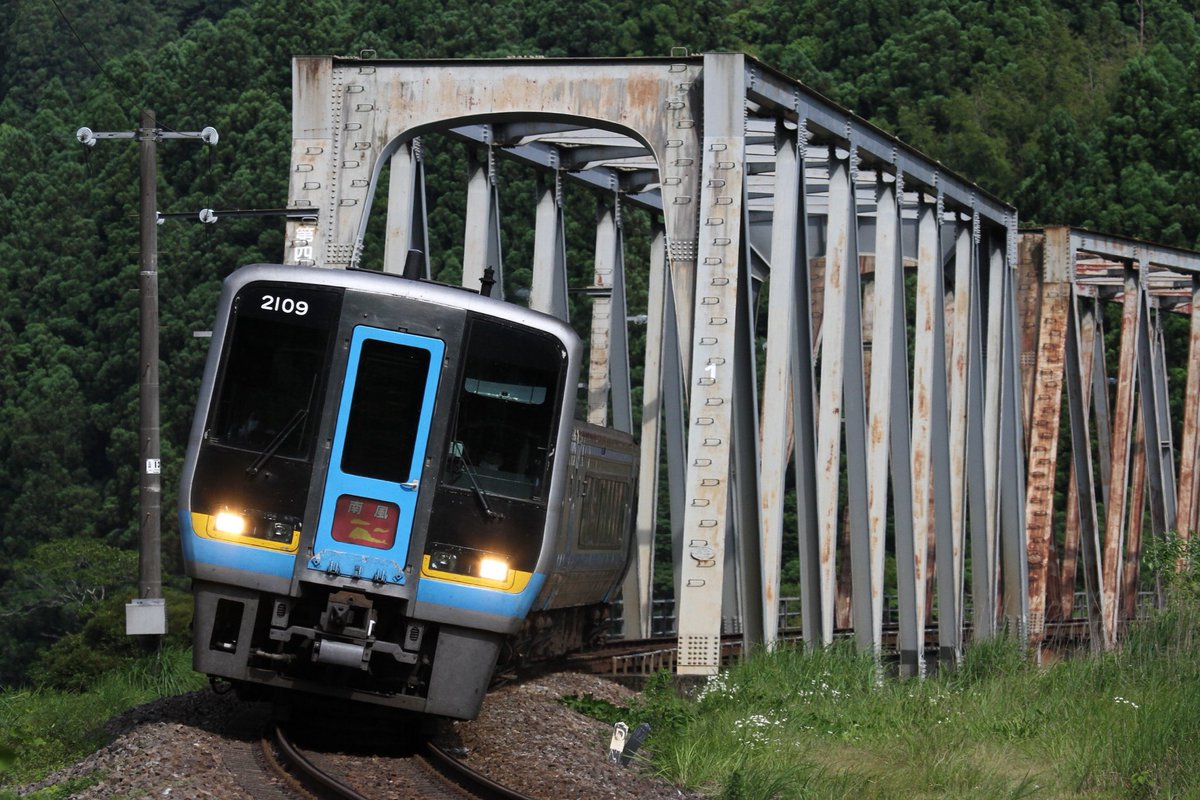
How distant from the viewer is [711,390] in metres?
16.5

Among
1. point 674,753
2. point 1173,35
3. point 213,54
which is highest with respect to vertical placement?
point 1173,35

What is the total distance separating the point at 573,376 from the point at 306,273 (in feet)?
6.12

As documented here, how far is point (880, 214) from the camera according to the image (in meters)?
21.9

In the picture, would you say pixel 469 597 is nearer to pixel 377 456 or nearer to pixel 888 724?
pixel 377 456

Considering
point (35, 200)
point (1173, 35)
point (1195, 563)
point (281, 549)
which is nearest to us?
point (281, 549)

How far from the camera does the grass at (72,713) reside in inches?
489

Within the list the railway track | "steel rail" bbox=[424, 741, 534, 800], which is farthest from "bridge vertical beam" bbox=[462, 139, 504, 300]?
the railway track

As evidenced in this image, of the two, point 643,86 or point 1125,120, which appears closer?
point 643,86

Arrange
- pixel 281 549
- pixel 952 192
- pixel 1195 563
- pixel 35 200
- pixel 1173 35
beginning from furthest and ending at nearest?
pixel 1173 35 → pixel 35 200 → pixel 952 192 → pixel 1195 563 → pixel 281 549

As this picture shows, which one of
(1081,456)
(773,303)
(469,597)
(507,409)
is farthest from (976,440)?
(469,597)

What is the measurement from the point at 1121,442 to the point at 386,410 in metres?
21.5

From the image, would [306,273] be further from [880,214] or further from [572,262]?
[572,262]

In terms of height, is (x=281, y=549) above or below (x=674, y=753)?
above

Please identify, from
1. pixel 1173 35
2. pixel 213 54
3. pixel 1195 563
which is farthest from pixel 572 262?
pixel 1195 563
